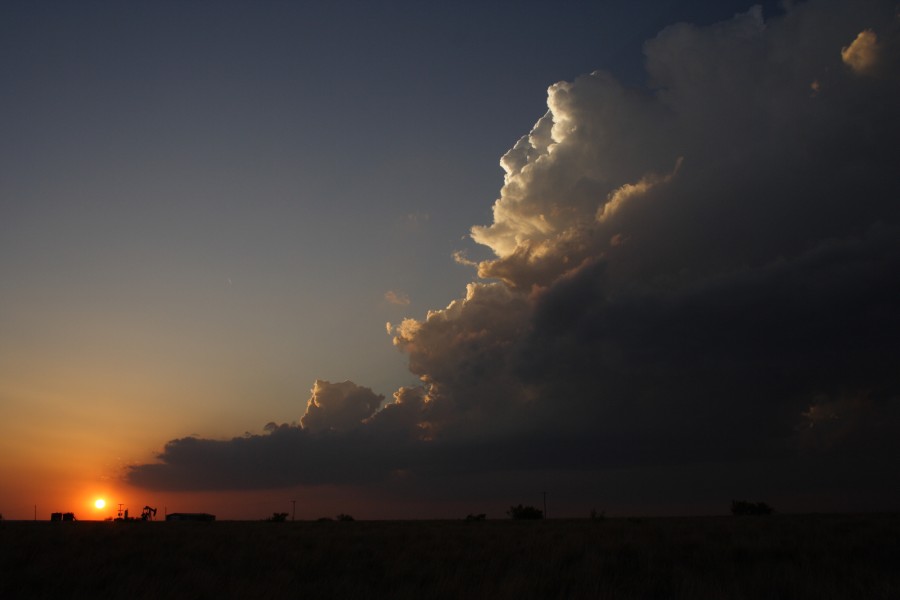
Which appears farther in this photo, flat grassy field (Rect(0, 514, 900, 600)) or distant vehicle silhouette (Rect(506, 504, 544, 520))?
distant vehicle silhouette (Rect(506, 504, 544, 520))

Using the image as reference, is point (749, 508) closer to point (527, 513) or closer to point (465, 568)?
point (527, 513)

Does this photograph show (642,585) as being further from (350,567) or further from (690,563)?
(350,567)

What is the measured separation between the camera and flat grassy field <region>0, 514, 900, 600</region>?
48.0 ft

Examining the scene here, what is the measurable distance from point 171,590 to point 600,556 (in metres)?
13.5

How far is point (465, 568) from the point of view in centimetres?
1911

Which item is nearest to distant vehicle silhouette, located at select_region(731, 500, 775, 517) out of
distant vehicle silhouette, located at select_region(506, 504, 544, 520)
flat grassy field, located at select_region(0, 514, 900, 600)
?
distant vehicle silhouette, located at select_region(506, 504, 544, 520)

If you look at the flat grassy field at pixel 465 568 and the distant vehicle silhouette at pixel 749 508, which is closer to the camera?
the flat grassy field at pixel 465 568

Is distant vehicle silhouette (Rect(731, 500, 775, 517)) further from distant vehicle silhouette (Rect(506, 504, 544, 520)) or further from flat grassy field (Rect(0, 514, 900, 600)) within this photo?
flat grassy field (Rect(0, 514, 900, 600))

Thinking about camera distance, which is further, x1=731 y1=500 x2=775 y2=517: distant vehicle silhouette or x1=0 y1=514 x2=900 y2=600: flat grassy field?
x1=731 y1=500 x2=775 y2=517: distant vehicle silhouette

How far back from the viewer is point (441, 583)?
622 inches

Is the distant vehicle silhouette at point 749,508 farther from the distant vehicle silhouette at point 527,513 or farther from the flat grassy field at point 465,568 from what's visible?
the flat grassy field at point 465,568

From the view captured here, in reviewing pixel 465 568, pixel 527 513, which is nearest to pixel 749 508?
pixel 527 513

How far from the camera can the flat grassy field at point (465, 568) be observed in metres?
14.6

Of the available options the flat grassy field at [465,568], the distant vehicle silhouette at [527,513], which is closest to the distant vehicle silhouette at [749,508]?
the distant vehicle silhouette at [527,513]
